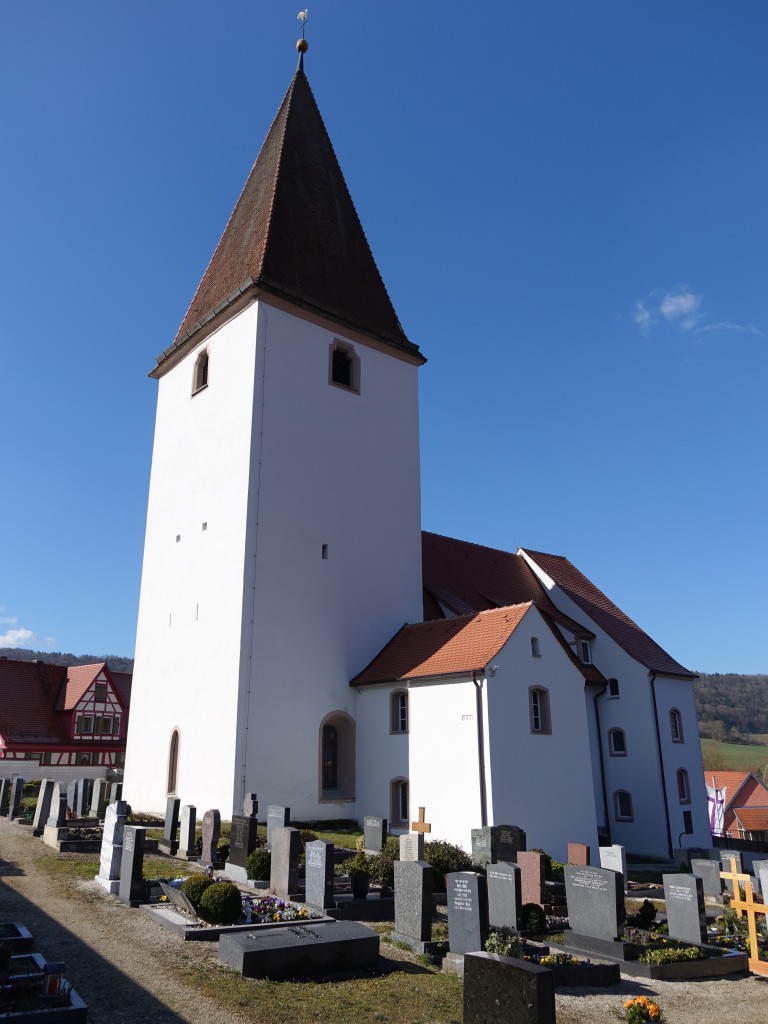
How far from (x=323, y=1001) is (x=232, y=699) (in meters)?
12.3

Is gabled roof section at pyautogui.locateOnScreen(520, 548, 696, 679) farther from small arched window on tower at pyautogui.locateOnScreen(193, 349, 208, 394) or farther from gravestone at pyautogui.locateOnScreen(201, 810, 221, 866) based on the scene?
gravestone at pyautogui.locateOnScreen(201, 810, 221, 866)

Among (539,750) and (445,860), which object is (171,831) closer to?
(445,860)

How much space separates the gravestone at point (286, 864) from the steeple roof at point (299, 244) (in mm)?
15182

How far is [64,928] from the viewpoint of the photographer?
8.72m

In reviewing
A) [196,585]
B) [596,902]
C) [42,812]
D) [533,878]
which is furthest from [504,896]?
[196,585]

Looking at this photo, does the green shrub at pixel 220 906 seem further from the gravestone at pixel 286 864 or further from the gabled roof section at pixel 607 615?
the gabled roof section at pixel 607 615

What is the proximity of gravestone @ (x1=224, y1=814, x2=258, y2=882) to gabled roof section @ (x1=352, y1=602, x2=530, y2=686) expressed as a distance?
679 centimetres

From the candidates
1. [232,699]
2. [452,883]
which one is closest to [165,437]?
[232,699]

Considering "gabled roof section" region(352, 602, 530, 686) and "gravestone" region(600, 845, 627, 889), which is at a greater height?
"gabled roof section" region(352, 602, 530, 686)

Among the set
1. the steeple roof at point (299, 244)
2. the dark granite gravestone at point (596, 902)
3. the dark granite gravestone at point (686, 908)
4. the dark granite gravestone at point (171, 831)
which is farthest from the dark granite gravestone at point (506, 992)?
the steeple roof at point (299, 244)

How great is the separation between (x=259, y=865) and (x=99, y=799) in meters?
8.64

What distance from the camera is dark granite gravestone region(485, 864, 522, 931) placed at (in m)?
9.45

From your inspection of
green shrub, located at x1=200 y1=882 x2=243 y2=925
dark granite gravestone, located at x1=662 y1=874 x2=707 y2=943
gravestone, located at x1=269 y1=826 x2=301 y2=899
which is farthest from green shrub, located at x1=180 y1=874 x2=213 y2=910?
dark granite gravestone, located at x1=662 y1=874 x2=707 y2=943

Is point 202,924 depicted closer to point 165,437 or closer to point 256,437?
point 256,437
